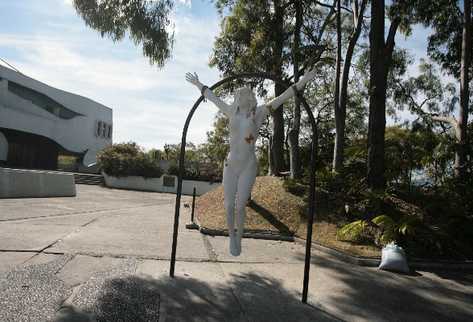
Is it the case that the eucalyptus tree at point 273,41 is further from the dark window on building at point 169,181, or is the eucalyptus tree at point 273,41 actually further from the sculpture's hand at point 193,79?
the dark window on building at point 169,181

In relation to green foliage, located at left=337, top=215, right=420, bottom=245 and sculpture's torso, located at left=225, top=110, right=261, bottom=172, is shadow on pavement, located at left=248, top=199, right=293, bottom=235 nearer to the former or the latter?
green foliage, located at left=337, top=215, right=420, bottom=245

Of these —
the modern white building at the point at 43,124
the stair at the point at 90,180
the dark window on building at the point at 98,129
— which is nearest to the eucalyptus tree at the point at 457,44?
the stair at the point at 90,180

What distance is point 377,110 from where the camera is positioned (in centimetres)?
1055

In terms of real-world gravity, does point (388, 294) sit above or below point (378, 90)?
below

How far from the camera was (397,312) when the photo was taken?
480cm

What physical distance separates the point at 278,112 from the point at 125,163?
21321 millimetres

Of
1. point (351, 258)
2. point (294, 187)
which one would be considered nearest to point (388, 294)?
point (351, 258)

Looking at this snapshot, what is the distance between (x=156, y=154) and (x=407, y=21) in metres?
46.9

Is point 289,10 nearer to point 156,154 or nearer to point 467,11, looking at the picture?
point 467,11

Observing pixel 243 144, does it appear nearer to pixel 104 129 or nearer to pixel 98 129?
pixel 98 129

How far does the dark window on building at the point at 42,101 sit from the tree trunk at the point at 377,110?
3578 cm

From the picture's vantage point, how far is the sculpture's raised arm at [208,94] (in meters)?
5.66

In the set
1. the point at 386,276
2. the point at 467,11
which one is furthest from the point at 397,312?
the point at 467,11

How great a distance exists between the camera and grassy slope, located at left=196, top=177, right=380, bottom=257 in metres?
8.95
